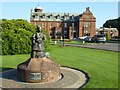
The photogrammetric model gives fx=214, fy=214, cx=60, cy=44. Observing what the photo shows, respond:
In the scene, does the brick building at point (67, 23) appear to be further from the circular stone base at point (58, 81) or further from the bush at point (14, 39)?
the circular stone base at point (58, 81)

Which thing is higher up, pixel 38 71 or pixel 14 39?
pixel 14 39

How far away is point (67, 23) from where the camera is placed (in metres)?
75.1

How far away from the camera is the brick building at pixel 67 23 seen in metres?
73.6

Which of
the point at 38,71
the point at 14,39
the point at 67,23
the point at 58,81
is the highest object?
the point at 67,23

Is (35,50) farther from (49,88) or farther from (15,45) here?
(15,45)

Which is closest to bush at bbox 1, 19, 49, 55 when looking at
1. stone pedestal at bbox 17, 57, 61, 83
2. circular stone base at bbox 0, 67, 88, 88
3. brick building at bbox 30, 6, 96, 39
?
circular stone base at bbox 0, 67, 88, 88

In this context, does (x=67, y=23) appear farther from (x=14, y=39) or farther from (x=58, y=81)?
(x=58, y=81)

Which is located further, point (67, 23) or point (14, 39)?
point (67, 23)

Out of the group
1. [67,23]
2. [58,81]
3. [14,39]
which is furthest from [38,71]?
[67,23]

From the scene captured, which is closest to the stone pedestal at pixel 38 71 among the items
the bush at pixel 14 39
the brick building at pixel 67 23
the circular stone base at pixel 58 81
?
the circular stone base at pixel 58 81

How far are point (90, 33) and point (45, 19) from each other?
16.6 meters

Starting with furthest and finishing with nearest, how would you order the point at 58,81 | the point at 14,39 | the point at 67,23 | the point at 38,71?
the point at 67,23 < the point at 14,39 < the point at 58,81 < the point at 38,71

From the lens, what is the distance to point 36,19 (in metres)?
73.9

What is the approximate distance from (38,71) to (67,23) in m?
64.4
